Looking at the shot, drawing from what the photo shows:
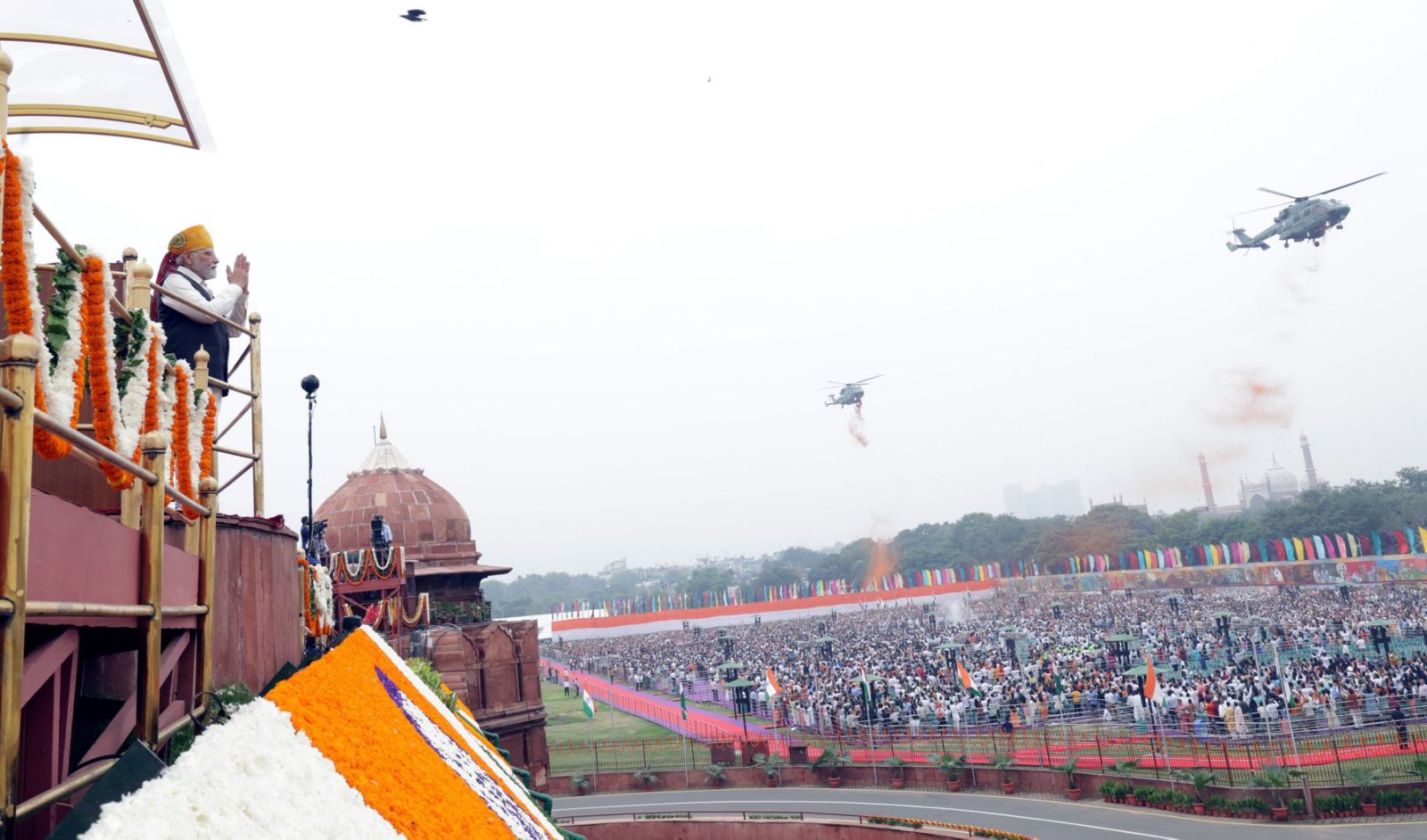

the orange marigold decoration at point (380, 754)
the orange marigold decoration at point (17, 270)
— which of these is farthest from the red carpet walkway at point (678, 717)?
the orange marigold decoration at point (17, 270)

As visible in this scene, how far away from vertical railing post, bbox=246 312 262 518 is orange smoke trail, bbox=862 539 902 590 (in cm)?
9858

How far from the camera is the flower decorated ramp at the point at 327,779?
297 centimetres

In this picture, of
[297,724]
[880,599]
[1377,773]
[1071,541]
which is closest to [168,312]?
[297,724]

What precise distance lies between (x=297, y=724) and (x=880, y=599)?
74004mm

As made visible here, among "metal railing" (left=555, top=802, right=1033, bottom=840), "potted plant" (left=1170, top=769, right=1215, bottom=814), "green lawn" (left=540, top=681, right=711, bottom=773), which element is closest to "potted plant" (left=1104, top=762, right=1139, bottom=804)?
"potted plant" (left=1170, top=769, right=1215, bottom=814)

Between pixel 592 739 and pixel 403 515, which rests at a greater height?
pixel 403 515

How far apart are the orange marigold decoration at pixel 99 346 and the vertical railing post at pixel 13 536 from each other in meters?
1.51

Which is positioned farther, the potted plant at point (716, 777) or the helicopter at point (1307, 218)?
the helicopter at point (1307, 218)

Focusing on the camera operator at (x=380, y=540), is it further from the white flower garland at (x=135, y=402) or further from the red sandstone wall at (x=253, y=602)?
the white flower garland at (x=135, y=402)

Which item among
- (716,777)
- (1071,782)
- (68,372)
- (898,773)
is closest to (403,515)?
(716,777)

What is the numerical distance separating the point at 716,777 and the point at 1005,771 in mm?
7547

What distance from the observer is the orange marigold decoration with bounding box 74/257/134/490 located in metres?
3.73

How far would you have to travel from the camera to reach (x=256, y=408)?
7762mm

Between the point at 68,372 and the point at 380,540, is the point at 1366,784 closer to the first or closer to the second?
the point at 380,540
